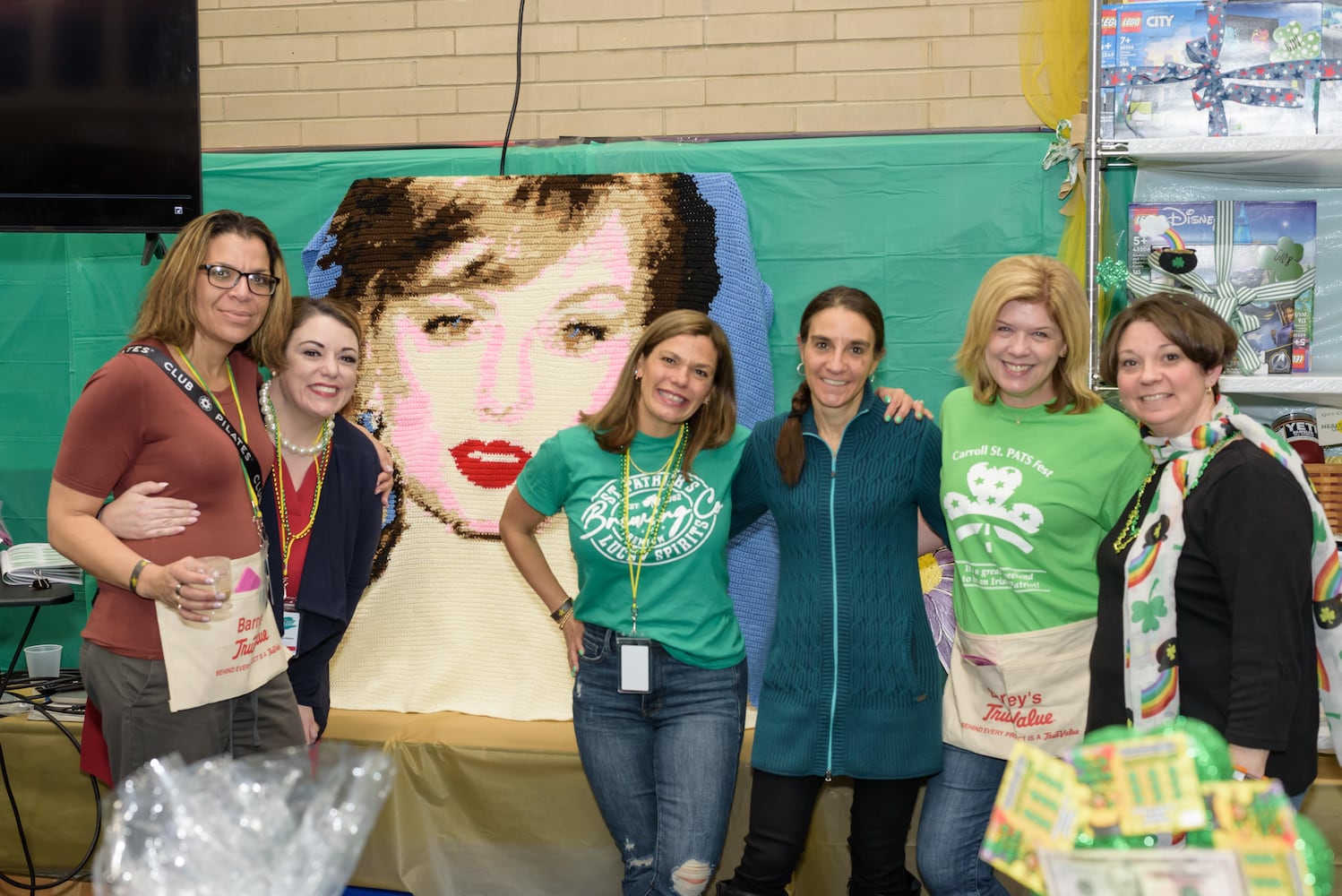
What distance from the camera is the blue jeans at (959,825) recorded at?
1992 mm

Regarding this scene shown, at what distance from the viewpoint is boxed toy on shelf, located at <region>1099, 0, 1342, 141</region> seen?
258 centimetres

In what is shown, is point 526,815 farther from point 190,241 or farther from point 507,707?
point 190,241

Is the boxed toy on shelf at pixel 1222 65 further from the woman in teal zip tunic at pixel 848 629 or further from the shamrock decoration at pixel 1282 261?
the woman in teal zip tunic at pixel 848 629

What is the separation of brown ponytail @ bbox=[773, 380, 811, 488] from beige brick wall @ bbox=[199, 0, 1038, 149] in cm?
143

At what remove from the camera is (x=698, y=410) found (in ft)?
7.25

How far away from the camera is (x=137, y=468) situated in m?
1.84

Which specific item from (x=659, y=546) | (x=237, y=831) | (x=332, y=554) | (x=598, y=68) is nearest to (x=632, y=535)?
(x=659, y=546)

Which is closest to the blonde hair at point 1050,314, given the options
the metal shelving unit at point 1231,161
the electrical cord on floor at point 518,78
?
the metal shelving unit at point 1231,161

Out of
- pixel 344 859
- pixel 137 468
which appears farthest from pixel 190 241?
pixel 344 859

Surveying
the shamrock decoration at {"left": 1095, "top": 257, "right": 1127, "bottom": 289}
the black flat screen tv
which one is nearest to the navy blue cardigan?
the black flat screen tv

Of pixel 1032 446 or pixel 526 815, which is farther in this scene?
pixel 526 815

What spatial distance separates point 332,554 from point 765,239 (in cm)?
149

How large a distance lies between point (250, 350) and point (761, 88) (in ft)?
5.81

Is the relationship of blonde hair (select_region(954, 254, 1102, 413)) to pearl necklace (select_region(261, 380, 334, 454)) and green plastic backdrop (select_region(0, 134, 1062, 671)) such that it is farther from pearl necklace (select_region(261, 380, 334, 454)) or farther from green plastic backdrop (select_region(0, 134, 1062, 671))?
pearl necklace (select_region(261, 380, 334, 454))
